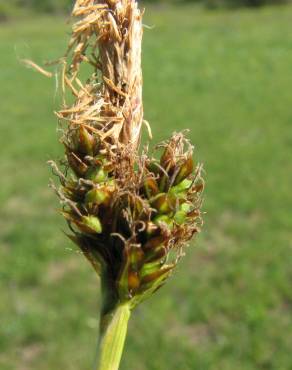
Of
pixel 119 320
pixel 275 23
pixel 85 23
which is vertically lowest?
pixel 275 23

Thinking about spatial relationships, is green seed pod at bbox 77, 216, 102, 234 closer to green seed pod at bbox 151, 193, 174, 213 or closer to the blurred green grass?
green seed pod at bbox 151, 193, 174, 213

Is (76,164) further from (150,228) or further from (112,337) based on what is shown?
(112,337)

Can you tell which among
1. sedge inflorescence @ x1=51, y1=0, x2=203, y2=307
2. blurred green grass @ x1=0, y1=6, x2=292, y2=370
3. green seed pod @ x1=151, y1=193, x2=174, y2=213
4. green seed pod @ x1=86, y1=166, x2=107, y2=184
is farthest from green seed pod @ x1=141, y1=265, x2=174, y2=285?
blurred green grass @ x1=0, y1=6, x2=292, y2=370

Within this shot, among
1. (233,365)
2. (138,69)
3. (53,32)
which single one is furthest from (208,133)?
(53,32)

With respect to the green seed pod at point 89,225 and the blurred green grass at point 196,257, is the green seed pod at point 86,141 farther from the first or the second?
the blurred green grass at point 196,257

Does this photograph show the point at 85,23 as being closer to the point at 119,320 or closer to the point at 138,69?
the point at 138,69

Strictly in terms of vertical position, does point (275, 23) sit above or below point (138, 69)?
below
